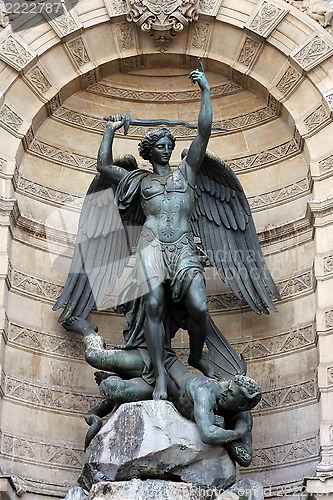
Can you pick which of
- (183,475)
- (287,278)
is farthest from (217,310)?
(183,475)

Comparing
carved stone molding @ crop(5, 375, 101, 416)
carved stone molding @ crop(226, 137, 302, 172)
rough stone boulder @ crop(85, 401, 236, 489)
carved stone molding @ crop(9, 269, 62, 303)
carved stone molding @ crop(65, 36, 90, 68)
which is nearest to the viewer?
rough stone boulder @ crop(85, 401, 236, 489)

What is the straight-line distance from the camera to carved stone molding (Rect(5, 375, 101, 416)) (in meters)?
10.4

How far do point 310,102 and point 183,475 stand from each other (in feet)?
13.1

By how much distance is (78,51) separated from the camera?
11.4 m

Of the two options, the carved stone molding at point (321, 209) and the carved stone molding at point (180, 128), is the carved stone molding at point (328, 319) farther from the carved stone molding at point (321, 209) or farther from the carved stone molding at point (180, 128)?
the carved stone molding at point (180, 128)

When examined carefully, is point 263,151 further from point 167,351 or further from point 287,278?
point 167,351

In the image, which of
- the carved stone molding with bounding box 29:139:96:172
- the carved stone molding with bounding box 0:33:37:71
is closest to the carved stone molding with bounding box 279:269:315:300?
the carved stone molding with bounding box 29:139:96:172

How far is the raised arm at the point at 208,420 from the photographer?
8969 mm

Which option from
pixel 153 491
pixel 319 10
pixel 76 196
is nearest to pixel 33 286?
pixel 76 196

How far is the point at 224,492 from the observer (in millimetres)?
8789

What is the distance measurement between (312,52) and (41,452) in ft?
14.7

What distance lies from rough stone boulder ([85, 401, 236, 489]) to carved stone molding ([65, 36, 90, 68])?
380cm

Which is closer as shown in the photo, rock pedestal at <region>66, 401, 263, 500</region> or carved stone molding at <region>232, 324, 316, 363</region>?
rock pedestal at <region>66, 401, 263, 500</region>

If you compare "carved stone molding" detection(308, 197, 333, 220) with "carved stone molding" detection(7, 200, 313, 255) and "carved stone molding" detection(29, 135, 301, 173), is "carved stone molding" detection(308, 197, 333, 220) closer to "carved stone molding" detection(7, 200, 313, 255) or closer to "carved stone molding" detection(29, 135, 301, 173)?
"carved stone molding" detection(7, 200, 313, 255)
